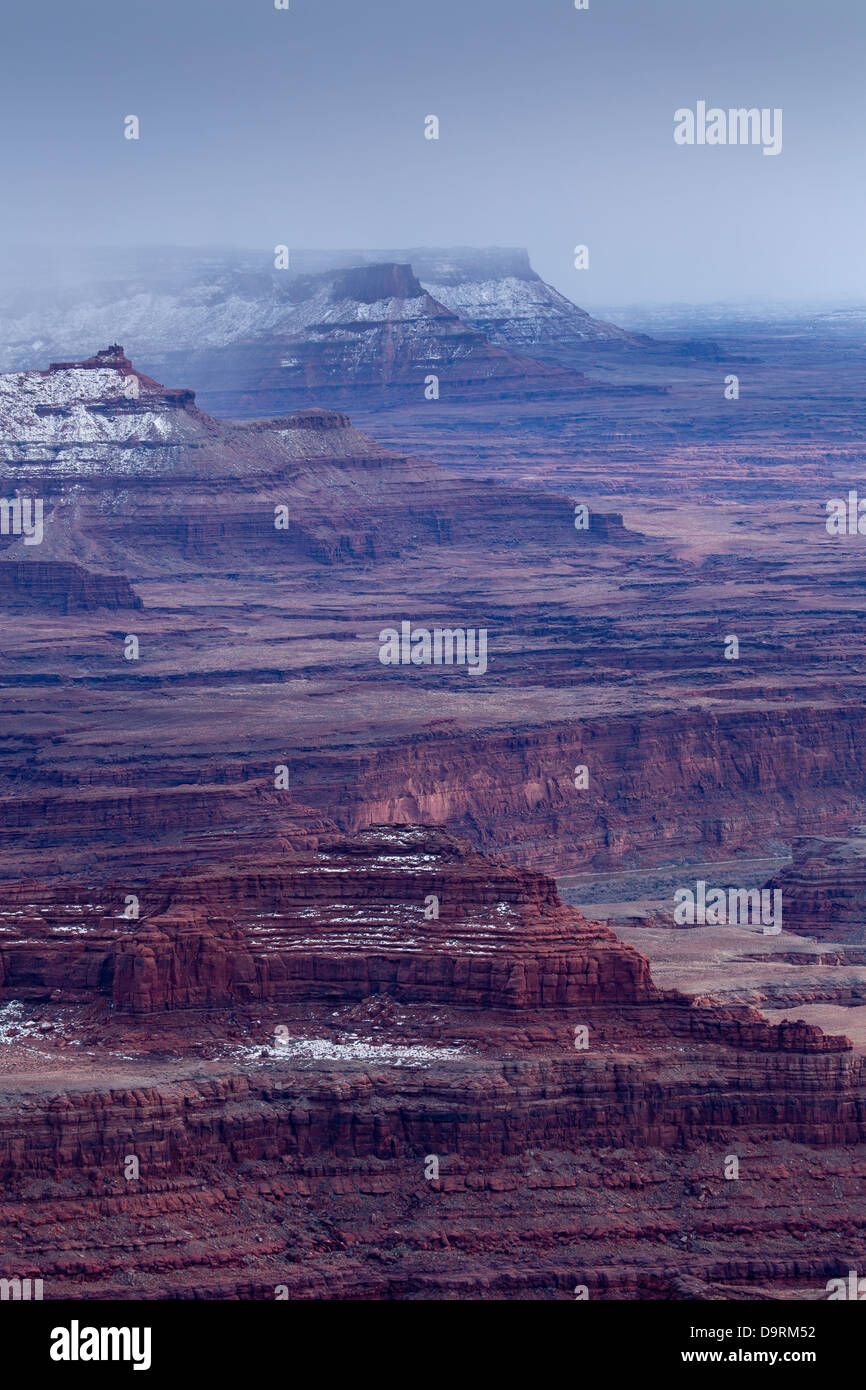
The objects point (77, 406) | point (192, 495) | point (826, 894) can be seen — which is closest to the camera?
point (826, 894)

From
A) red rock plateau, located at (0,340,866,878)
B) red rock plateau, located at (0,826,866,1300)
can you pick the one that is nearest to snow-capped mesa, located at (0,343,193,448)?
red rock plateau, located at (0,340,866,878)

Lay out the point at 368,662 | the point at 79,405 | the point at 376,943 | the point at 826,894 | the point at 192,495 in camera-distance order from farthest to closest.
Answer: the point at 79,405 < the point at 192,495 < the point at 368,662 < the point at 826,894 < the point at 376,943

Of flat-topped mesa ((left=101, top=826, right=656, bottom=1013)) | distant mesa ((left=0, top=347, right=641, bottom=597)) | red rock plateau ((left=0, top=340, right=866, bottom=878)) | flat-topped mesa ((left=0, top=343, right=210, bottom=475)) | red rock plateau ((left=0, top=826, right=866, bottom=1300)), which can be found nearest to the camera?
red rock plateau ((left=0, top=826, right=866, bottom=1300))

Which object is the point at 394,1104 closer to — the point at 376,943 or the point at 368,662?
the point at 376,943

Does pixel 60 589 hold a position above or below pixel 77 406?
below

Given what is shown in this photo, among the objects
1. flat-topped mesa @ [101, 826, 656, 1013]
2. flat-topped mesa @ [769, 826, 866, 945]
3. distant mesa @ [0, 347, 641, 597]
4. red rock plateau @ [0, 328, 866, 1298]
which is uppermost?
distant mesa @ [0, 347, 641, 597]

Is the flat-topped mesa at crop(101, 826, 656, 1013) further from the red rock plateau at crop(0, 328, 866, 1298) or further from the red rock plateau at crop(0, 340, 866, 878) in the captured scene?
the red rock plateau at crop(0, 340, 866, 878)

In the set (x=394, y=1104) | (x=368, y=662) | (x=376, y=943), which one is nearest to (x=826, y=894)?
(x=376, y=943)
